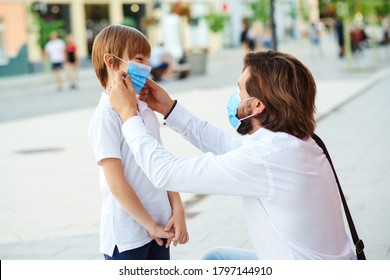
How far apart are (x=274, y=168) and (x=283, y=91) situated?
10.3 inches

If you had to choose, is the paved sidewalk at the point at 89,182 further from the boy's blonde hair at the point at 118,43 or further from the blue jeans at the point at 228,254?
the boy's blonde hair at the point at 118,43

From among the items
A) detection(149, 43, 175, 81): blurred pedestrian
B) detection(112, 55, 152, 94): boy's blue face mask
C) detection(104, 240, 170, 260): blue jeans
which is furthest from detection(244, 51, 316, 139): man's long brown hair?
detection(149, 43, 175, 81): blurred pedestrian

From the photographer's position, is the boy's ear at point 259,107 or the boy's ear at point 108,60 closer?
the boy's ear at point 259,107

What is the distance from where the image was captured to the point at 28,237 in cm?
611

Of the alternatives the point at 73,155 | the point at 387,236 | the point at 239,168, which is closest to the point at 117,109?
the point at 239,168

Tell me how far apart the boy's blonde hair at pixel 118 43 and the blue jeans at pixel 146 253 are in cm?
71

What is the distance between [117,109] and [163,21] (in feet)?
115

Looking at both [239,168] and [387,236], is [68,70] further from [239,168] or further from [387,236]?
[239,168]

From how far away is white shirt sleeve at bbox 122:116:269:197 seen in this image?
8.36ft

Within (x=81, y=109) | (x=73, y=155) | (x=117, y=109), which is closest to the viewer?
(x=117, y=109)

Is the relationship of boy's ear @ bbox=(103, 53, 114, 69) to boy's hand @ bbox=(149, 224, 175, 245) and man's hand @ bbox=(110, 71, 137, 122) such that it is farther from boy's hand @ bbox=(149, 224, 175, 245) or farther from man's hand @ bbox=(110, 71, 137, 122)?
boy's hand @ bbox=(149, 224, 175, 245)

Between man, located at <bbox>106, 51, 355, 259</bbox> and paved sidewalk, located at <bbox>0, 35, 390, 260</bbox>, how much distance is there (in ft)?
7.86

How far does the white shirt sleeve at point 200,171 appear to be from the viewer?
255 centimetres

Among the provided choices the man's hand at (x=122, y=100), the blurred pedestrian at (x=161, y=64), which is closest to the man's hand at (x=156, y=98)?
the man's hand at (x=122, y=100)
